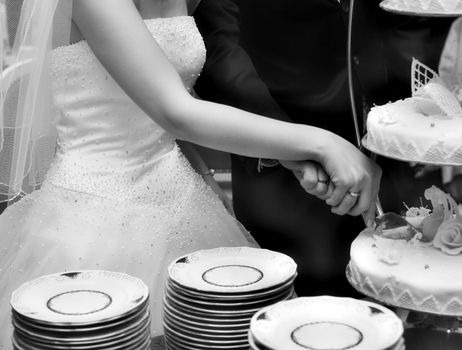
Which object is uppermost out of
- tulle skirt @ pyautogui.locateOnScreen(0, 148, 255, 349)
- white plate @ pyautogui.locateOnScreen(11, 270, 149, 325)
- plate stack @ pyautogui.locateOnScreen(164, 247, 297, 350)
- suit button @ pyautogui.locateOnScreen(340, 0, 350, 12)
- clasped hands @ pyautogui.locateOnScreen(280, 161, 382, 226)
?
suit button @ pyautogui.locateOnScreen(340, 0, 350, 12)

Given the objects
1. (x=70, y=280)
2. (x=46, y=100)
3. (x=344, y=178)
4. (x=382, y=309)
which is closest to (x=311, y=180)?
(x=344, y=178)

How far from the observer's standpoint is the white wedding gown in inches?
70.6

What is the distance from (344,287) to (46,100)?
3.05 feet

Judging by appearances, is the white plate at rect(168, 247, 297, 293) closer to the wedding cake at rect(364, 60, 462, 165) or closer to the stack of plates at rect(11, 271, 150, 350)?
the stack of plates at rect(11, 271, 150, 350)

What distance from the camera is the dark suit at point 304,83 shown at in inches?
72.0

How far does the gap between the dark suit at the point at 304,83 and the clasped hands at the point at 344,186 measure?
29 centimetres

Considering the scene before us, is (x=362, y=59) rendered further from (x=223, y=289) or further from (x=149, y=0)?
(x=223, y=289)

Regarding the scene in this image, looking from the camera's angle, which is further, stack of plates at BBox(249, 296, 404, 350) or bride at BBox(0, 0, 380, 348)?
bride at BBox(0, 0, 380, 348)

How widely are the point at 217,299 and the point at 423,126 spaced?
1.46 feet

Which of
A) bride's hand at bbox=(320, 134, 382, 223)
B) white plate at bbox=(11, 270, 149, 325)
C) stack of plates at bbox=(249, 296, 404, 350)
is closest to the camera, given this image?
stack of plates at bbox=(249, 296, 404, 350)

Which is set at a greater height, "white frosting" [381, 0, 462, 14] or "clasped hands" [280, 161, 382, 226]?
"white frosting" [381, 0, 462, 14]

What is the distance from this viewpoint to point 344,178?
1.52 metres

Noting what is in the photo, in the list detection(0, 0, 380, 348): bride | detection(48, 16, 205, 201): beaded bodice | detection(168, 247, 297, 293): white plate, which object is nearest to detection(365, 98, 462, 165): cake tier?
detection(0, 0, 380, 348): bride

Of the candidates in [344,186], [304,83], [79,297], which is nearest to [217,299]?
[79,297]
